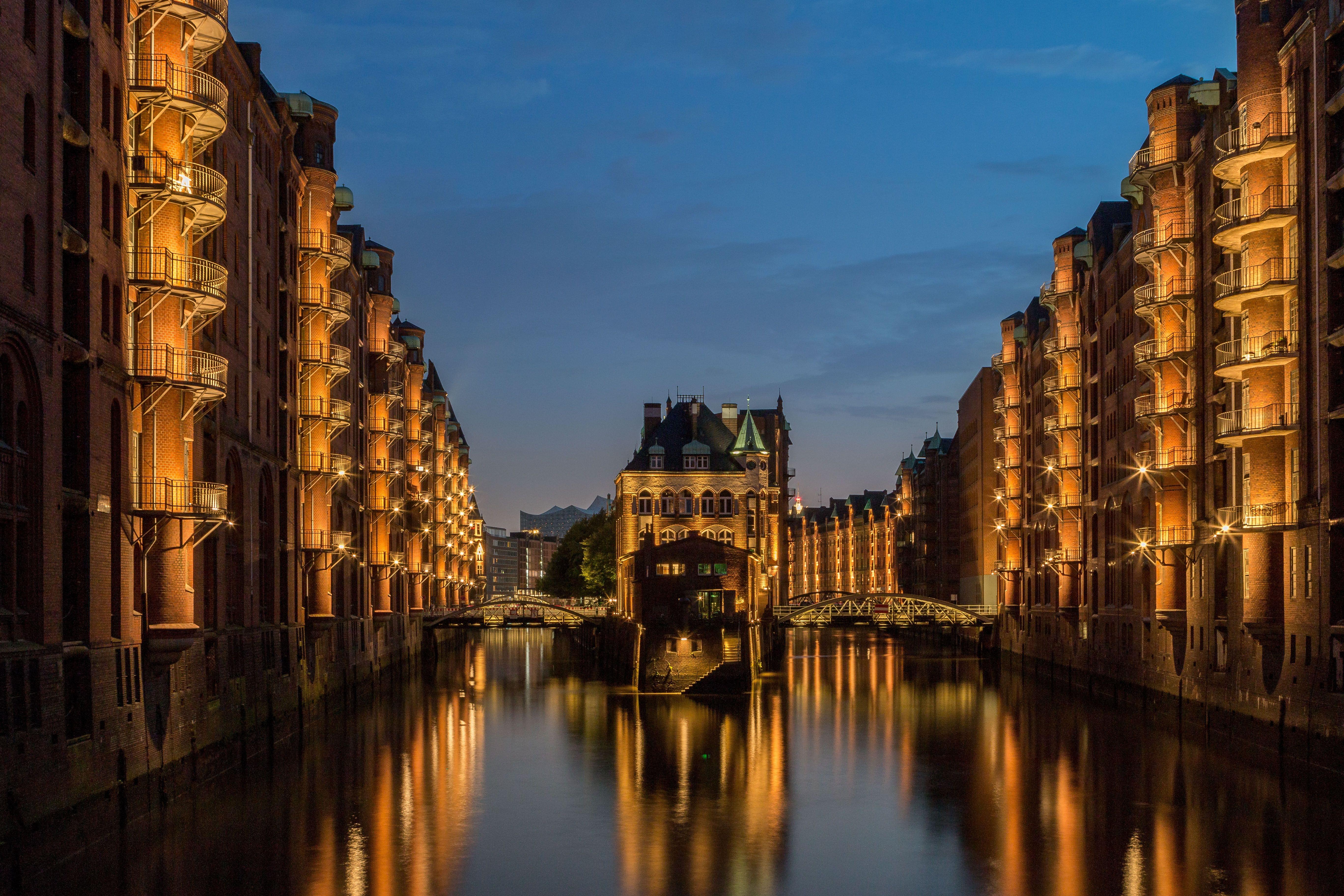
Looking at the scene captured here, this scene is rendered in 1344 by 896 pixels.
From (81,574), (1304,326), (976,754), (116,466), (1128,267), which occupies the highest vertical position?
(1128,267)

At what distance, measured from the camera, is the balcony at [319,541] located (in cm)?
6856

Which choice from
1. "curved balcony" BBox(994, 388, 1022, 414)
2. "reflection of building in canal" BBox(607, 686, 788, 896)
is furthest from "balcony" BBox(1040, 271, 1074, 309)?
"reflection of building in canal" BBox(607, 686, 788, 896)

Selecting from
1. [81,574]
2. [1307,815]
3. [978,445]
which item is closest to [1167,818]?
[1307,815]

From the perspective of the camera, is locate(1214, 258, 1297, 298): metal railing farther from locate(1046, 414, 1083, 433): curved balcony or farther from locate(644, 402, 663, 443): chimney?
locate(644, 402, 663, 443): chimney

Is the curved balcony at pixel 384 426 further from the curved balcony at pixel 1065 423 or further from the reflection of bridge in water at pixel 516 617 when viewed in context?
the curved balcony at pixel 1065 423

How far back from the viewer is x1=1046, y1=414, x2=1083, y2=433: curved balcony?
9388 cm

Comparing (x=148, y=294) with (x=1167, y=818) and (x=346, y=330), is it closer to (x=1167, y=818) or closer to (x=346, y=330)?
(x=1167, y=818)

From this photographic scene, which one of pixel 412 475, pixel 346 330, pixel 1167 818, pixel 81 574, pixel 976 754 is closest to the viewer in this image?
pixel 81 574

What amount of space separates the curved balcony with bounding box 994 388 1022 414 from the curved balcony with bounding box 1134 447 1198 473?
45492 millimetres

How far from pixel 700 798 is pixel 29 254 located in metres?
25.9

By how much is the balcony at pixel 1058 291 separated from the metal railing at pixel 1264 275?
39.0m

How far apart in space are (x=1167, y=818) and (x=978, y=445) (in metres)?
96.1

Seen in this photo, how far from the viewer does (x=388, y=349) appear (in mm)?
99500

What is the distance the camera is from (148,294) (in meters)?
43.5
